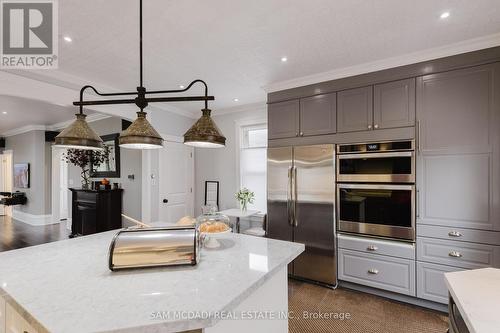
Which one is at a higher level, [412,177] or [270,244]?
[412,177]

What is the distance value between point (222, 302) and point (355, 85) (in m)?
2.82

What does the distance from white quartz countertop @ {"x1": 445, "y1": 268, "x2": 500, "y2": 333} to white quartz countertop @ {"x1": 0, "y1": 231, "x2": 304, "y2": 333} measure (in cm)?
81

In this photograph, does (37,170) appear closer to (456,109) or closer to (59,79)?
(59,79)

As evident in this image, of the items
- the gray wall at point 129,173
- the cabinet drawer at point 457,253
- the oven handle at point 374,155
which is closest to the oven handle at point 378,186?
the oven handle at point 374,155

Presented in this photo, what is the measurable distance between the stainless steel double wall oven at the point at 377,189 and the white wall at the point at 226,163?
1.98 m

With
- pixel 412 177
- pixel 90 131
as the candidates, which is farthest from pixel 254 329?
pixel 412 177

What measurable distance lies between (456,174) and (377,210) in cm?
81

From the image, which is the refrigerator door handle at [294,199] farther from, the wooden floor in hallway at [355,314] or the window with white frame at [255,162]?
the window with white frame at [255,162]

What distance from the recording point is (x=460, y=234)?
2.36 m

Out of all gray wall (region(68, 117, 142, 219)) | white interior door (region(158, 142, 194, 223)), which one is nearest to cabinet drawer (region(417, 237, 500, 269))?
white interior door (region(158, 142, 194, 223))

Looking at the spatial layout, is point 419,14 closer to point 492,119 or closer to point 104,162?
point 492,119

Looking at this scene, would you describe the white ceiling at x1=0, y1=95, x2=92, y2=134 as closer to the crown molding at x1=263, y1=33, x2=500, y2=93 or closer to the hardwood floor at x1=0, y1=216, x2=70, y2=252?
the hardwood floor at x1=0, y1=216, x2=70, y2=252

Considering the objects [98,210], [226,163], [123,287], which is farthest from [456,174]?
[98,210]

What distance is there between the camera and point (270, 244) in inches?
68.5
